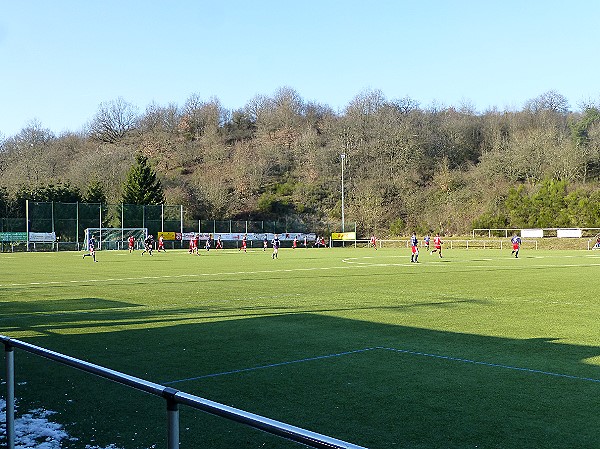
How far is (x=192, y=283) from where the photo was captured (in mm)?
22172

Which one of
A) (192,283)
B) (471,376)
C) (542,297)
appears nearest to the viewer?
(471,376)

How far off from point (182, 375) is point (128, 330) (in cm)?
407

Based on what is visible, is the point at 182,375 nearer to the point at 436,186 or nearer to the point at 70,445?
the point at 70,445

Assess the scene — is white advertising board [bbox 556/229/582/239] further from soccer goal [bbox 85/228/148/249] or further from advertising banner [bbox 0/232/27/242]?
advertising banner [bbox 0/232/27/242]

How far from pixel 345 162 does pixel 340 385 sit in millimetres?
96398

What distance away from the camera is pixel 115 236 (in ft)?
212

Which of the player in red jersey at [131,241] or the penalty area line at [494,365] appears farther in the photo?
the player in red jersey at [131,241]

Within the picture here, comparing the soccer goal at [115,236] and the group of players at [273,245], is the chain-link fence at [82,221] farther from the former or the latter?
the group of players at [273,245]

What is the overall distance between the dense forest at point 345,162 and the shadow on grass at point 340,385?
6772 cm

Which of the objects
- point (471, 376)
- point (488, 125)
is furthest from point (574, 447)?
point (488, 125)

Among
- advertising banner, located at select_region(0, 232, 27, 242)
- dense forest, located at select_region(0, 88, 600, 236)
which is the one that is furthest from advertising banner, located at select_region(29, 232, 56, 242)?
dense forest, located at select_region(0, 88, 600, 236)

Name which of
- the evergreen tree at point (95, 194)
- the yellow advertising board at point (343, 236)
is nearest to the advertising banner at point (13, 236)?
the evergreen tree at point (95, 194)

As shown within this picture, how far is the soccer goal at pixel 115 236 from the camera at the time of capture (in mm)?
63031

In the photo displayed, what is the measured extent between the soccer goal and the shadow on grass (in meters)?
53.6
